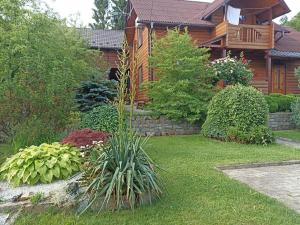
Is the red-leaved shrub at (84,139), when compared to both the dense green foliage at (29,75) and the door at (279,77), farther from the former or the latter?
the door at (279,77)

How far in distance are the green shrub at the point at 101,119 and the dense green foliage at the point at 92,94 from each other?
1628mm

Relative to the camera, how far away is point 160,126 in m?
12.5

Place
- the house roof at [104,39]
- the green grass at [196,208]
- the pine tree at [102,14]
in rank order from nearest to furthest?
1. the green grass at [196,208]
2. the house roof at [104,39]
3. the pine tree at [102,14]

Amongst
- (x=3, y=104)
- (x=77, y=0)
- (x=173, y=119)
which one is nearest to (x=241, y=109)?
(x=173, y=119)

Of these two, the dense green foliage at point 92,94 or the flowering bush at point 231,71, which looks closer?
the dense green foliage at point 92,94

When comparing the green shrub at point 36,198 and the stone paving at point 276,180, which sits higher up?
the green shrub at point 36,198

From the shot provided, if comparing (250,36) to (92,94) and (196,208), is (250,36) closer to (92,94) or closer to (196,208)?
(92,94)

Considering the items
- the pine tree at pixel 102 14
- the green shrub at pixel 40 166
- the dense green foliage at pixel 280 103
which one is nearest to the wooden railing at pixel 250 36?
the dense green foliage at pixel 280 103

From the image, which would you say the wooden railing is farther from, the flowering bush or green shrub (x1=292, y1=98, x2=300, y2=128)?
green shrub (x1=292, y1=98, x2=300, y2=128)

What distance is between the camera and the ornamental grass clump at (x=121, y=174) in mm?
4188

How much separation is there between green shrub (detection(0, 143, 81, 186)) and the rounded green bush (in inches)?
251

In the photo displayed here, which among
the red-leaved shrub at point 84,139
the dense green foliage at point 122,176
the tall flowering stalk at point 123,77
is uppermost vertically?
the tall flowering stalk at point 123,77

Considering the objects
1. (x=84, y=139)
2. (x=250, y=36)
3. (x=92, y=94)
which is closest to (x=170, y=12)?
(x=250, y=36)

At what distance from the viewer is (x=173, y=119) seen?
40.8 ft
